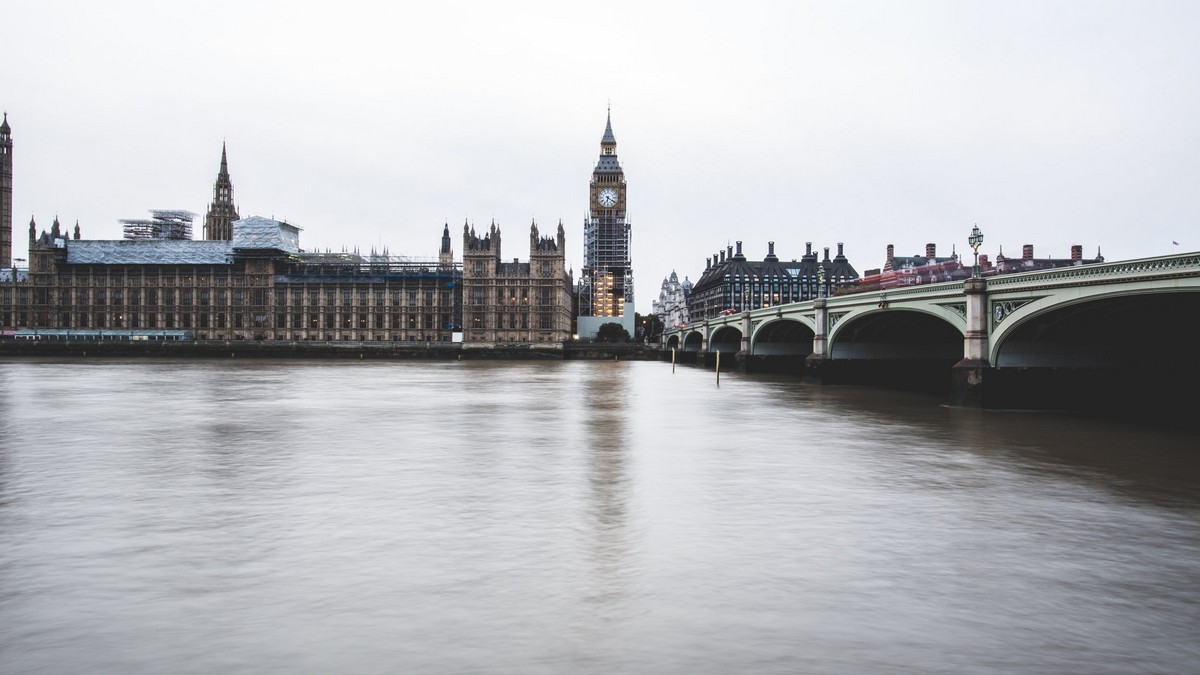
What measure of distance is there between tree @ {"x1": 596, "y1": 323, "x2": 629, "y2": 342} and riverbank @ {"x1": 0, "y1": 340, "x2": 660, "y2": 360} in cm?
2111

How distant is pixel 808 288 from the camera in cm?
18712

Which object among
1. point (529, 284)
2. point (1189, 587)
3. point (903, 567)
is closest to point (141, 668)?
point (903, 567)

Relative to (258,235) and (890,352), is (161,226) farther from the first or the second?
(890,352)

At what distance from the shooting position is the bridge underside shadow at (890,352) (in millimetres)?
53463

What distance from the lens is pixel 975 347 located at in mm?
33781

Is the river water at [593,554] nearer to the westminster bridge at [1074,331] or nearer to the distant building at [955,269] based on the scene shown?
the westminster bridge at [1074,331]

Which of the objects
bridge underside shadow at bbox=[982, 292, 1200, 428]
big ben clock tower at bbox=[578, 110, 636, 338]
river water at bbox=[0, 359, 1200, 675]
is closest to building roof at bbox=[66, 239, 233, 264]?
big ben clock tower at bbox=[578, 110, 636, 338]

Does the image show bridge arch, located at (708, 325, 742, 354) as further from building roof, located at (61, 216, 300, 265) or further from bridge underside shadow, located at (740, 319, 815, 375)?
building roof, located at (61, 216, 300, 265)

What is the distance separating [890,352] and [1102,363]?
21683 millimetres

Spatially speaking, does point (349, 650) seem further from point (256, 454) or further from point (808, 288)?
point (808, 288)

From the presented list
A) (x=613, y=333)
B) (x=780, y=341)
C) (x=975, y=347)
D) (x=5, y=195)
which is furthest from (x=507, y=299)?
(x=5, y=195)

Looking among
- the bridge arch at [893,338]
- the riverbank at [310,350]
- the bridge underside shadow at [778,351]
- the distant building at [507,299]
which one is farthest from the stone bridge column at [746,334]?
the distant building at [507,299]

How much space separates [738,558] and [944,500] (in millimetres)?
6085

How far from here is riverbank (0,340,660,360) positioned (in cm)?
11450
